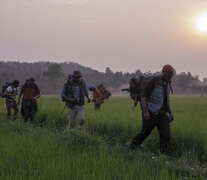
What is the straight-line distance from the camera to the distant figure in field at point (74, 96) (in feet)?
21.9

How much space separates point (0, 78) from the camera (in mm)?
108562

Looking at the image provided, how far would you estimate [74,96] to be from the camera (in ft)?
21.9

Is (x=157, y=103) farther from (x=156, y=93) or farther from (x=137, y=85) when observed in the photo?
(x=137, y=85)

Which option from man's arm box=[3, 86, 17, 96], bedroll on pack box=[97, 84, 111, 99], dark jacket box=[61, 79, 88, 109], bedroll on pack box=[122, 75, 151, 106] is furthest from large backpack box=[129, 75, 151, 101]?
bedroll on pack box=[97, 84, 111, 99]

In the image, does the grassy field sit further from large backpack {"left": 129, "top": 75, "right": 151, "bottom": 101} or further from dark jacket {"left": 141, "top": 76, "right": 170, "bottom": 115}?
large backpack {"left": 129, "top": 75, "right": 151, "bottom": 101}

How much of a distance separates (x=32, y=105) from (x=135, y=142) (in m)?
4.93

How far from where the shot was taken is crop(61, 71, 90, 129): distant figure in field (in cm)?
668

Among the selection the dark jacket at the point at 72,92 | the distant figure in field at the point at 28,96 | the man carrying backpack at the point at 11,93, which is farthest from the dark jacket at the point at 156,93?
the man carrying backpack at the point at 11,93

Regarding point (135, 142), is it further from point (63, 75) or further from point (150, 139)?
point (63, 75)

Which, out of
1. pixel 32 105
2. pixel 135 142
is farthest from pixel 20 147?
pixel 32 105

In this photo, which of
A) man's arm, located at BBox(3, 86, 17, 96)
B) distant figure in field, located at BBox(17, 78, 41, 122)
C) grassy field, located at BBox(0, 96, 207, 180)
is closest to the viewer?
grassy field, located at BBox(0, 96, 207, 180)

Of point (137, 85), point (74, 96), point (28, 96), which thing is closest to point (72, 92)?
point (74, 96)

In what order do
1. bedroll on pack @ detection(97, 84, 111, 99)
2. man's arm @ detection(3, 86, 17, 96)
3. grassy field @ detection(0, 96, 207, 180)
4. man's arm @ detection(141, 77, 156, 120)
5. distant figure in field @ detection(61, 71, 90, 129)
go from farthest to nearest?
bedroll on pack @ detection(97, 84, 111, 99) < man's arm @ detection(3, 86, 17, 96) < distant figure in field @ detection(61, 71, 90, 129) < man's arm @ detection(141, 77, 156, 120) < grassy field @ detection(0, 96, 207, 180)

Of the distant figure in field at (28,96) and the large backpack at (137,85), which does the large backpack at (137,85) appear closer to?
the large backpack at (137,85)
